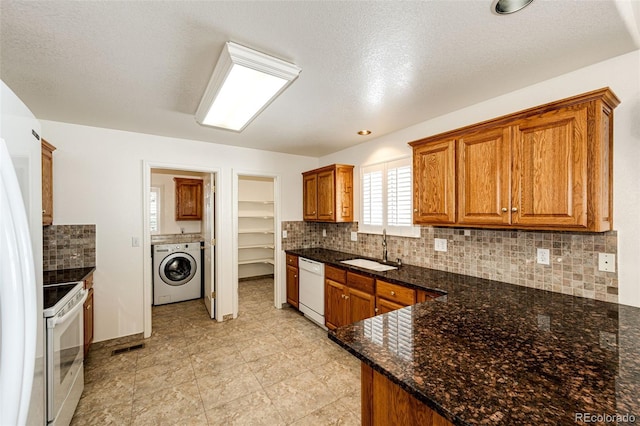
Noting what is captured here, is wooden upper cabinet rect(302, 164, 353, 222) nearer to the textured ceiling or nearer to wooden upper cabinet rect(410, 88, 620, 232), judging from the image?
the textured ceiling

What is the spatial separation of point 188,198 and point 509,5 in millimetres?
5510

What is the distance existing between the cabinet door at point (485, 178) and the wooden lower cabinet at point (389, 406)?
4.78 ft

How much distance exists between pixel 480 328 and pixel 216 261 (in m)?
3.28

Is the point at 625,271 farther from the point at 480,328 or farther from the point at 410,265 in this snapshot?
the point at 410,265

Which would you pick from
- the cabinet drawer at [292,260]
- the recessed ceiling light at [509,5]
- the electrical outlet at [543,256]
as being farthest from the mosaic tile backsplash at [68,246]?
the electrical outlet at [543,256]

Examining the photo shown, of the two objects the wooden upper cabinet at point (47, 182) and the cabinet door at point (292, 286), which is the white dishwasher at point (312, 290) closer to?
the cabinet door at point (292, 286)

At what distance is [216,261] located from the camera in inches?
146

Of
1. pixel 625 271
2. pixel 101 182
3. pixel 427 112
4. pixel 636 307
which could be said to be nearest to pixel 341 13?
pixel 427 112

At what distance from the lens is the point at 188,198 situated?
5414 millimetres

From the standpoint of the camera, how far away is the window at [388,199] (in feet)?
9.84

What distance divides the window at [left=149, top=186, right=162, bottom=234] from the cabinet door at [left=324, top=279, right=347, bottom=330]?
4.02 m

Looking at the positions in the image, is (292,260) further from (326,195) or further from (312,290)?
(326,195)

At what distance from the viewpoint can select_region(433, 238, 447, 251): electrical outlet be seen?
2617 mm

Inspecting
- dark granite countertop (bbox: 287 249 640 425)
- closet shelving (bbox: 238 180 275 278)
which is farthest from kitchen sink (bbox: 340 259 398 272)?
closet shelving (bbox: 238 180 275 278)
